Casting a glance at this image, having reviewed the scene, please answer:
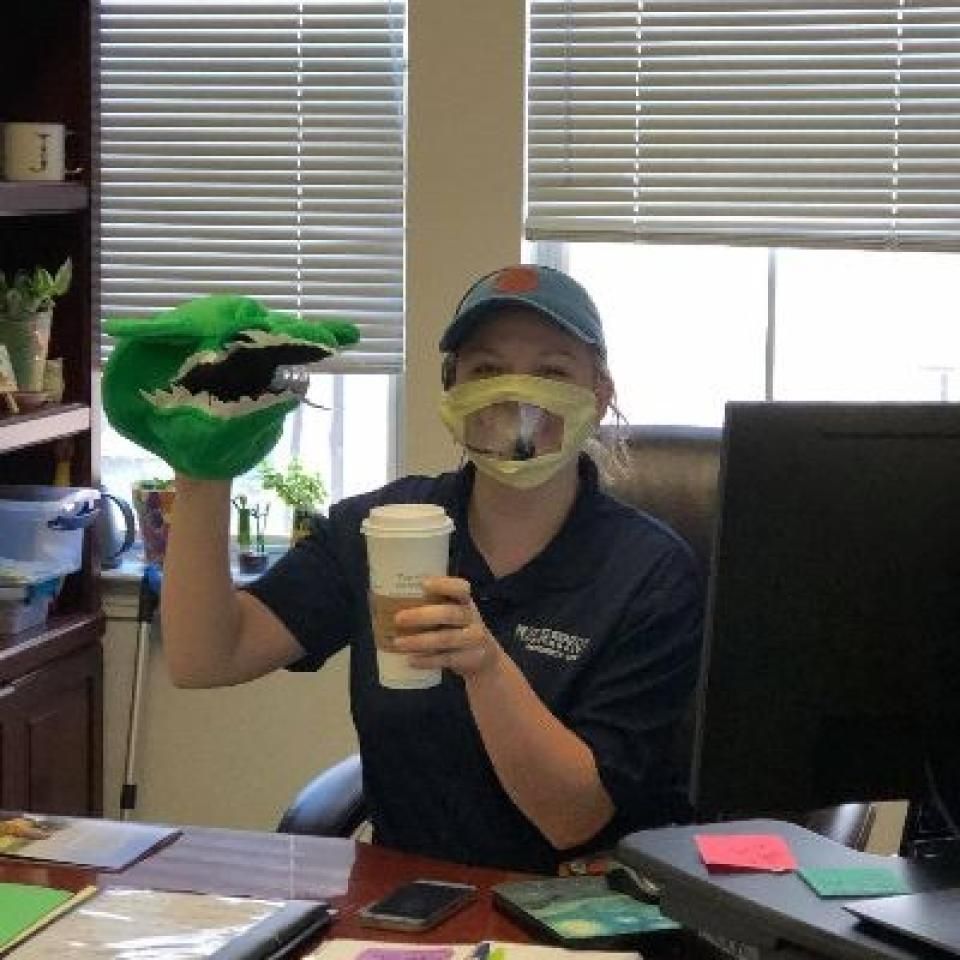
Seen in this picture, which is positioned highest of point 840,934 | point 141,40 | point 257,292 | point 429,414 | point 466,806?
point 141,40

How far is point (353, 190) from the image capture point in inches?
134

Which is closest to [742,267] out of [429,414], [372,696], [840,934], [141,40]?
[429,414]

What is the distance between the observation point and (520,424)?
6.47 feet

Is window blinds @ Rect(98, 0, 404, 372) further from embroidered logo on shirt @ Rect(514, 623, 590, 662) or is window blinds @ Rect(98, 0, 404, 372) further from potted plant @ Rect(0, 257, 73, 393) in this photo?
embroidered logo on shirt @ Rect(514, 623, 590, 662)

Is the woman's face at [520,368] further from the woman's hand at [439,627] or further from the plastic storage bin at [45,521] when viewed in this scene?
the plastic storage bin at [45,521]

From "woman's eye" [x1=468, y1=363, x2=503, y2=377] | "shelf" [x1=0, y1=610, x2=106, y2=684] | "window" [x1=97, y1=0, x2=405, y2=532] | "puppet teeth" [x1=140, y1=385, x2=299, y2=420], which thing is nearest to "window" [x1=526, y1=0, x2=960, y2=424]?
"window" [x1=97, y1=0, x2=405, y2=532]

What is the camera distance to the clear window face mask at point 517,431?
6.47 ft

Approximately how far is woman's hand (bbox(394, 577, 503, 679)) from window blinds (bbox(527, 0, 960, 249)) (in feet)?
6.01

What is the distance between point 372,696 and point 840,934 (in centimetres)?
91

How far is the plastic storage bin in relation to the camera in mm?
3195

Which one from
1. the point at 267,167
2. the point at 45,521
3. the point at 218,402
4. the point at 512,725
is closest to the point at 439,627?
the point at 512,725

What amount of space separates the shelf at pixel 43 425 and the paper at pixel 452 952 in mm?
1771

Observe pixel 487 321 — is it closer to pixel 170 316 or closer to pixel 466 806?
pixel 170 316

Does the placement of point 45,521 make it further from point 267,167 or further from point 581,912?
point 581,912
